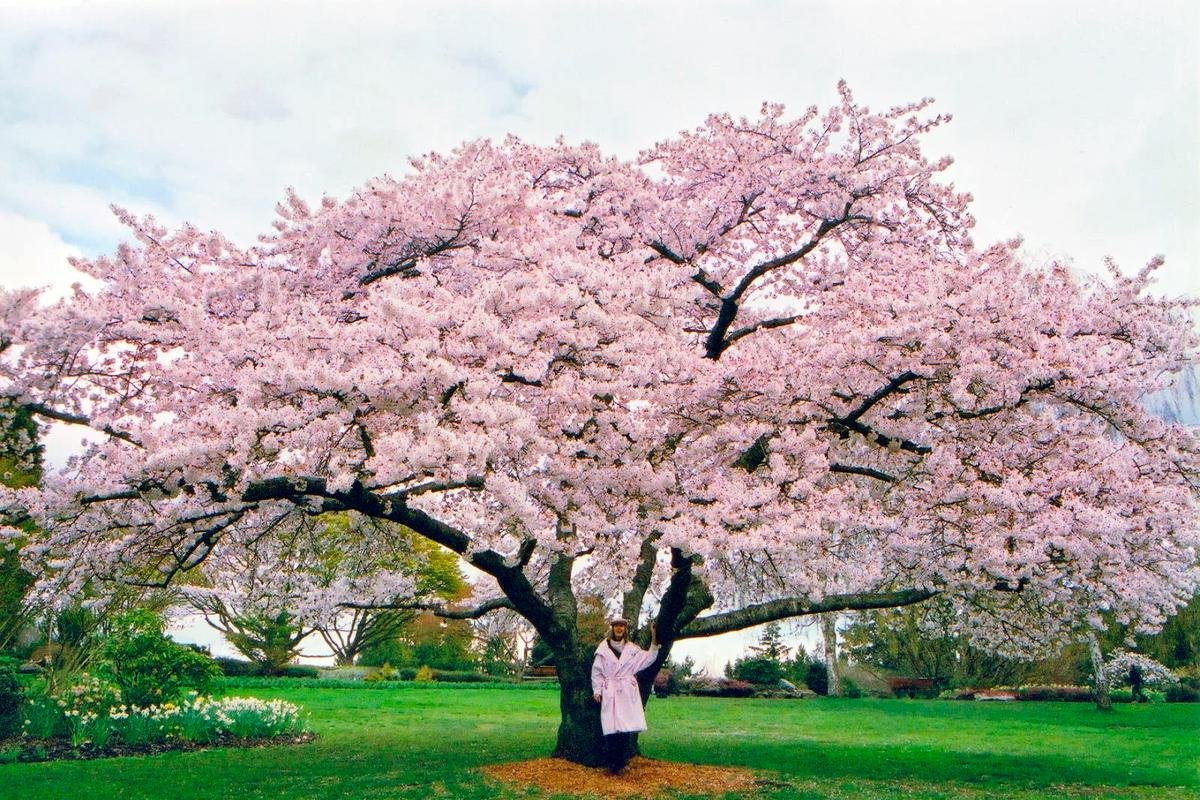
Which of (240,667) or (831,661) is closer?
(831,661)

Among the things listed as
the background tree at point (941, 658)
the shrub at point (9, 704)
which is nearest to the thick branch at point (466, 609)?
the shrub at point (9, 704)

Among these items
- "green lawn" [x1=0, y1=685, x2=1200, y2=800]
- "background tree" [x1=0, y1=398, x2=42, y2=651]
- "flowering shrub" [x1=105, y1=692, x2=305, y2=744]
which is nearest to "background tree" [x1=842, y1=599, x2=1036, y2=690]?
"green lawn" [x1=0, y1=685, x2=1200, y2=800]

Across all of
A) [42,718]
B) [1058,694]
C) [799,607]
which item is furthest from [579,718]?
[1058,694]

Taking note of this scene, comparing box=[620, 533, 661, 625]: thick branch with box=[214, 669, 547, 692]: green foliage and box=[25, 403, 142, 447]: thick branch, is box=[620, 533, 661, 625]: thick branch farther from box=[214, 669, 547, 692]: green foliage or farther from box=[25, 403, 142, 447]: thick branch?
box=[214, 669, 547, 692]: green foliage

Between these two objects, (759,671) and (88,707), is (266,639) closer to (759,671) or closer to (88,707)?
(759,671)

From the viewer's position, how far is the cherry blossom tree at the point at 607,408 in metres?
8.73

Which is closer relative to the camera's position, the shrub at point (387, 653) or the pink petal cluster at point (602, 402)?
the pink petal cluster at point (602, 402)

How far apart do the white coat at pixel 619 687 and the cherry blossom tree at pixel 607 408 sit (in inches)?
40.6

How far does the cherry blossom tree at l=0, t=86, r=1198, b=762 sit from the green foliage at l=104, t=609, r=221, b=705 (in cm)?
283

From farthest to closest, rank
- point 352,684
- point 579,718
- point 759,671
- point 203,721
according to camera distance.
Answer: point 759,671 < point 352,684 < point 203,721 < point 579,718

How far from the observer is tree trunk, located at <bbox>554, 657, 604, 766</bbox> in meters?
10.5

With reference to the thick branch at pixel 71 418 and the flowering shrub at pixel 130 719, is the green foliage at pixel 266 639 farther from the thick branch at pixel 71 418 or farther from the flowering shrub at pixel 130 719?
the thick branch at pixel 71 418

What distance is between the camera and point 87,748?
1174 centimetres

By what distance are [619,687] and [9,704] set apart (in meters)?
8.98
